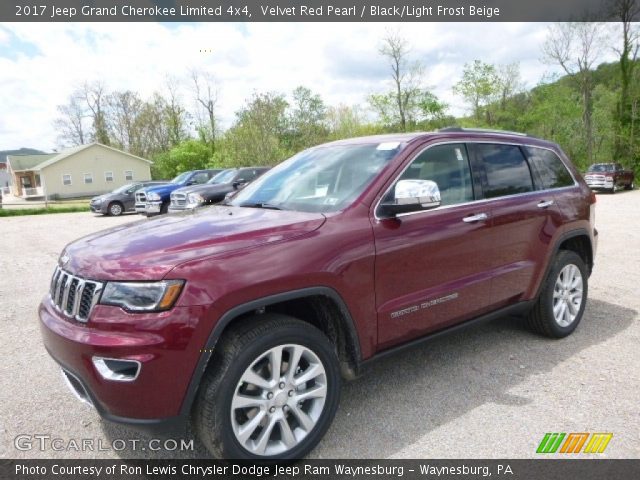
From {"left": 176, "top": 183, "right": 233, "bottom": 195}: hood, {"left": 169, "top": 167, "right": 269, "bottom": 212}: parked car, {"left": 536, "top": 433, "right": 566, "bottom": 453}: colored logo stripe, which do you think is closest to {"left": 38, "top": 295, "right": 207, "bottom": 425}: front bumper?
{"left": 536, "top": 433, "right": 566, "bottom": 453}: colored logo stripe

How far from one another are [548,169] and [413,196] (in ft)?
7.25

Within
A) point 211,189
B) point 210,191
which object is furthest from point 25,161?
point 210,191

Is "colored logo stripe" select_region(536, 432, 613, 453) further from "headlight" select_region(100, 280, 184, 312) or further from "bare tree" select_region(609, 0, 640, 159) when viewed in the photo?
"bare tree" select_region(609, 0, 640, 159)

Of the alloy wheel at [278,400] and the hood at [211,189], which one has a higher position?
the hood at [211,189]

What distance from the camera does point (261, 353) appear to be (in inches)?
97.7

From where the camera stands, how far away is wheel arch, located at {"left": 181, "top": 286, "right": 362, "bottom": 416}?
8.16 feet

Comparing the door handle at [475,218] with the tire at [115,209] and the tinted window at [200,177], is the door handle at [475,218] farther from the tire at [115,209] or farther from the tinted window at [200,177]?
the tire at [115,209]

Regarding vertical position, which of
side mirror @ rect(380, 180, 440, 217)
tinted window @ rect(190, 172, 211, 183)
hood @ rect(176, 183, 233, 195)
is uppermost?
tinted window @ rect(190, 172, 211, 183)

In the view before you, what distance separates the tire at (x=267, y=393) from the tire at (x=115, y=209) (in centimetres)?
2122

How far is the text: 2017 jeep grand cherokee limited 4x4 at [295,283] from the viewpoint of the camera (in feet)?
7.57

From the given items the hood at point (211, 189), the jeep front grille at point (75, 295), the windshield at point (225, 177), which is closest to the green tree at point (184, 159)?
the windshield at point (225, 177)

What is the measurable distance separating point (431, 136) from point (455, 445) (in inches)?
84.0

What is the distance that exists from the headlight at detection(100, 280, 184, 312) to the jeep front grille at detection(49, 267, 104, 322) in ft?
0.49

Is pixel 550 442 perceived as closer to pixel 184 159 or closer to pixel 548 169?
pixel 548 169
